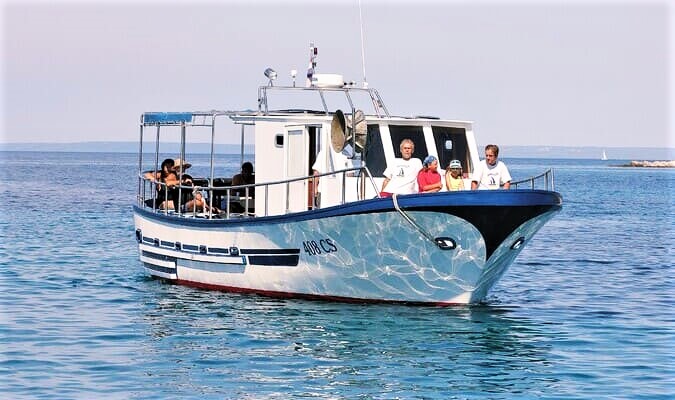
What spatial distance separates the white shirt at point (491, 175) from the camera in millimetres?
19547

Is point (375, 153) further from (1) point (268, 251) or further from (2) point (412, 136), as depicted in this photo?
(1) point (268, 251)

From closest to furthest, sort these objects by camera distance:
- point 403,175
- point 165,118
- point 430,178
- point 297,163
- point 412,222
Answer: point 412,222
point 430,178
point 403,175
point 297,163
point 165,118

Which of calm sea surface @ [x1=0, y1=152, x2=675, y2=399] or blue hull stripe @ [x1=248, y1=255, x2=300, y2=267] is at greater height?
blue hull stripe @ [x1=248, y1=255, x2=300, y2=267]

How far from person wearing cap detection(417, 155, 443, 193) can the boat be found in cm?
73

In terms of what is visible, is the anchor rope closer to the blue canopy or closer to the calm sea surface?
the calm sea surface

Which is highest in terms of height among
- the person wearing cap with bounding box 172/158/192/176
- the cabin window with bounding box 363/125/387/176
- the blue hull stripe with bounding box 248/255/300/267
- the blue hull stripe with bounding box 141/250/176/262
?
the cabin window with bounding box 363/125/387/176

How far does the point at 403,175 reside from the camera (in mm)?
19125

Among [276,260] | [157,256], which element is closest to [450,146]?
[276,260]

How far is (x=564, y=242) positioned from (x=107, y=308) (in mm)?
20753

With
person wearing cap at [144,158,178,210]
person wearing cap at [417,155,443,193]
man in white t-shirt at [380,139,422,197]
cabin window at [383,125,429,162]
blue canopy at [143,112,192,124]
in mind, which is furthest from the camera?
person wearing cap at [144,158,178,210]

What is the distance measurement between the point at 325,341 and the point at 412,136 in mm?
5020

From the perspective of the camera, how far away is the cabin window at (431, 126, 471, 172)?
841 inches

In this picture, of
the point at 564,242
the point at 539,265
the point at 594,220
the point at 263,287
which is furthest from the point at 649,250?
the point at 263,287

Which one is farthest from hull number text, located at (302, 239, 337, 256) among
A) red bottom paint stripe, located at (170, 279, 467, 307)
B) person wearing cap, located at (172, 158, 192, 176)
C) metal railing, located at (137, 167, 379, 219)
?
person wearing cap, located at (172, 158, 192, 176)
